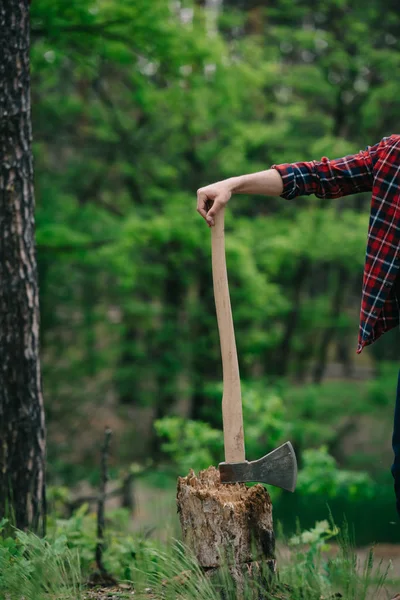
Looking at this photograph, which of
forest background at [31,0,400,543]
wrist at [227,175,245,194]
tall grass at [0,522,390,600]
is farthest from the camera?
forest background at [31,0,400,543]

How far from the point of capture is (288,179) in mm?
2602

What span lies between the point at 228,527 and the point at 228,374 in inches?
21.4

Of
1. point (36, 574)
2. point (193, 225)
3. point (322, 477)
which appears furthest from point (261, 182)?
point (193, 225)

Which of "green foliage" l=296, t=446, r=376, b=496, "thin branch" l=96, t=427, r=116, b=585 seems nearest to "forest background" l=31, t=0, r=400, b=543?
"green foliage" l=296, t=446, r=376, b=496

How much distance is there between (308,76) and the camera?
38.5 ft

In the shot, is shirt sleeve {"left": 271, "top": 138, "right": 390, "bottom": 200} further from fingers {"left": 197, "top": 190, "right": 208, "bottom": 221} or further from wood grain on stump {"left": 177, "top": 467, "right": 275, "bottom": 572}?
wood grain on stump {"left": 177, "top": 467, "right": 275, "bottom": 572}

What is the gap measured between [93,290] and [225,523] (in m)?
10.2

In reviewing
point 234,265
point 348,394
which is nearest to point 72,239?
point 234,265

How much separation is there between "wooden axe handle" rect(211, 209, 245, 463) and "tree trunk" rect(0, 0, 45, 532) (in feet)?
4.34

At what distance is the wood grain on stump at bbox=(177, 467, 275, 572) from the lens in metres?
2.43

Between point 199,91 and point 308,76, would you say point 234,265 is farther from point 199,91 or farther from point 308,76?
point 308,76

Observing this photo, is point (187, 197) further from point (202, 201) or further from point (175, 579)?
point (175, 579)

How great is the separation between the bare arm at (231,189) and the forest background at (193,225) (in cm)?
618

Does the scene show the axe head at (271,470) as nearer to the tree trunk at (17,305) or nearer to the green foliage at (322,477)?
the tree trunk at (17,305)
